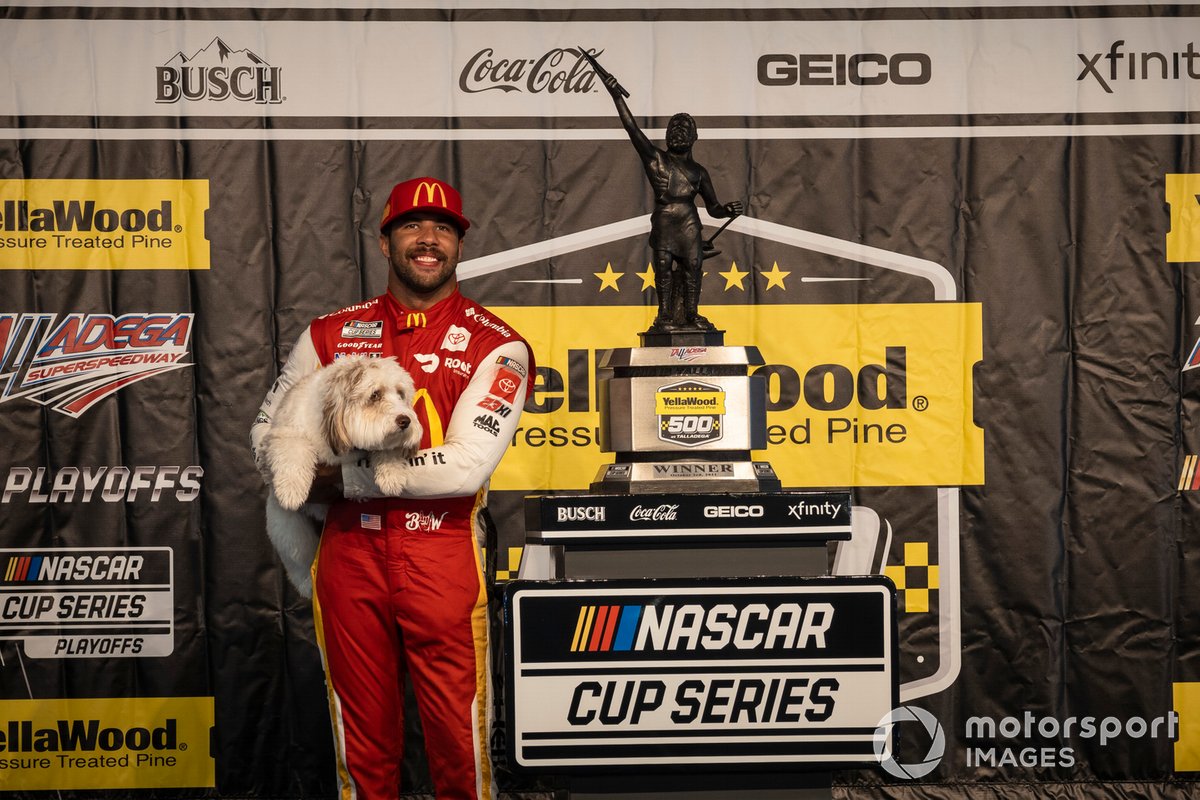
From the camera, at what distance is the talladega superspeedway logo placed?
3123 mm

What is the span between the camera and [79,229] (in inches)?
123

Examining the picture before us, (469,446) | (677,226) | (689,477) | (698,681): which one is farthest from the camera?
→ (677,226)

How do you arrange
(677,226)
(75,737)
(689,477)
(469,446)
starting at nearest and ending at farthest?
(469,446)
(689,477)
(677,226)
(75,737)

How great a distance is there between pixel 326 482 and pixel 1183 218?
242 centimetres

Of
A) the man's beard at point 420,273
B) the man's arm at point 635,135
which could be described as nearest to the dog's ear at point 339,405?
the man's beard at point 420,273

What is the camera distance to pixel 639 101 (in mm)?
3170

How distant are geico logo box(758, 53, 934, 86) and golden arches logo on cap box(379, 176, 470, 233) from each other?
129 centimetres

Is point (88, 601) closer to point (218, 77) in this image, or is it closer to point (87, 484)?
point (87, 484)

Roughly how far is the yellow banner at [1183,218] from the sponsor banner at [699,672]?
182cm

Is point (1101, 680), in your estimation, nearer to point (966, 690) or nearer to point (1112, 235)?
point (966, 690)

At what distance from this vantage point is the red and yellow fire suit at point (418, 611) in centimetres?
207

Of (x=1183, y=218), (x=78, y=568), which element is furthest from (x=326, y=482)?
(x=1183, y=218)

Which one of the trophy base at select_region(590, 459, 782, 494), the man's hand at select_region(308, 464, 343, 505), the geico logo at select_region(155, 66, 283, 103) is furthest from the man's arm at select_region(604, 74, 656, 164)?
the geico logo at select_region(155, 66, 283, 103)

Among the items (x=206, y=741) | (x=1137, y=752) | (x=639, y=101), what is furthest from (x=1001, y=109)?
(x=206, y=741)
